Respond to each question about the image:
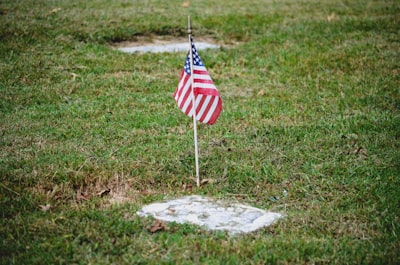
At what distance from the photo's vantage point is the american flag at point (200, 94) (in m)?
5.60

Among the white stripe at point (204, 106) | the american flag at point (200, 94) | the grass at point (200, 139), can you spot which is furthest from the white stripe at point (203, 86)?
the grass at point (200, 139)

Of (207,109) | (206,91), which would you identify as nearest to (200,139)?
(207,109)

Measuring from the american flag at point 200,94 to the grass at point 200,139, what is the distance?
1.89 feet

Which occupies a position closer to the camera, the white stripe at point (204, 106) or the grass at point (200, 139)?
the grass at point (200, 139)

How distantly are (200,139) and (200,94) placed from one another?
3.74 feet

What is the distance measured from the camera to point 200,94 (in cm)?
564

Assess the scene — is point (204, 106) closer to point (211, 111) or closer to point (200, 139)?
point (211, 111)

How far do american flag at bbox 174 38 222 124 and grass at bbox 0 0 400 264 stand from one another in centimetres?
58

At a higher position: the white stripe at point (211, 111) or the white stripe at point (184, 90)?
the white stripe at point (184, 90)

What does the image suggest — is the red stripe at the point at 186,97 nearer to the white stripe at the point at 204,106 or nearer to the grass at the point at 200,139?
the white stripe at the point at 204,106

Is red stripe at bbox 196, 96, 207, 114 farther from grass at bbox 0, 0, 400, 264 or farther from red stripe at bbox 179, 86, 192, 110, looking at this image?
grass at bbox 0, 0, 400, 264

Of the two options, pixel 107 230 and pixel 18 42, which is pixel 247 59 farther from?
pixel 107 230

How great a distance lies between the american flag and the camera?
18.4 feet

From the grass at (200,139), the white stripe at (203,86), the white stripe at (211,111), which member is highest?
the white stripe at (203,86)
